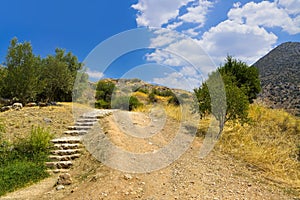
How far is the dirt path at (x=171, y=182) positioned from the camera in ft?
14.2

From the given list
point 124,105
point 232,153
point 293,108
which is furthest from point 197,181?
point 293,108

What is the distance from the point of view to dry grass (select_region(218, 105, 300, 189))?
5.62 metres

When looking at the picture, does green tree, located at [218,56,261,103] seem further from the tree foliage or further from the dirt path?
the dirt path

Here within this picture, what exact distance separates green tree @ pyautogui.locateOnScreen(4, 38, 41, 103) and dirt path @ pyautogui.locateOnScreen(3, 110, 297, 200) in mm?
9743

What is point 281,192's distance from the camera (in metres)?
4.47

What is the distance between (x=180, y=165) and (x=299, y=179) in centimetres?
242

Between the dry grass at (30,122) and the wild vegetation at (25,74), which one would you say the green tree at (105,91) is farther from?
the dry grass at (30,122)

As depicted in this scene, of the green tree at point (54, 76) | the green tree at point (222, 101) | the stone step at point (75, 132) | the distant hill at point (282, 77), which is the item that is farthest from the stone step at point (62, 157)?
the distant hill at point (282, 77)

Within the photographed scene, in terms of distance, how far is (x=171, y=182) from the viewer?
482 cm

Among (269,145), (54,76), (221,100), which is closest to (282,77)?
(221,100)

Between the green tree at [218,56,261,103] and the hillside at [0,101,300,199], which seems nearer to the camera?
the hillside at [0,101,300,199]

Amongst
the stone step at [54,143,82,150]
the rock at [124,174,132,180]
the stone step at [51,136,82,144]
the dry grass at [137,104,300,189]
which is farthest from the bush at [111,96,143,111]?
the rock at [124,174,132,180]

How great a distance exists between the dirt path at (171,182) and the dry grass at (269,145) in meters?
0.39

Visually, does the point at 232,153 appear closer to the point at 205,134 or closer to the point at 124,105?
the point at 205,134
